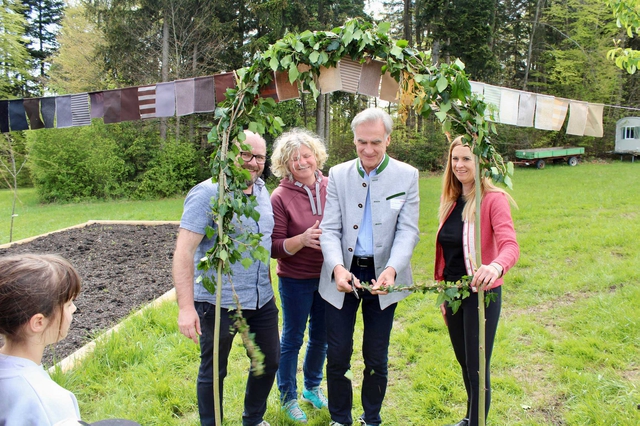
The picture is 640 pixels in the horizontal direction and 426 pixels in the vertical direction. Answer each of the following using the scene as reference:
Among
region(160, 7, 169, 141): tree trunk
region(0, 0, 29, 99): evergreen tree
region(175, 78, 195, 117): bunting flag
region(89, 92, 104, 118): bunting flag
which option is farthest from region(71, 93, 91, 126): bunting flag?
region(0, 0, 29, 99): evergreen tree

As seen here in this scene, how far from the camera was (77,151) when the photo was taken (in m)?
15.2

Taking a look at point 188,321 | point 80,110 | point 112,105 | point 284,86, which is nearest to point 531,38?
point 112,105

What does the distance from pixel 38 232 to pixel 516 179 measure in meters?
14.0

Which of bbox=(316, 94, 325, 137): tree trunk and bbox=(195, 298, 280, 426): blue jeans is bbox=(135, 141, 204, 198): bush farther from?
bbox=(195, 298, 280, 426): blue jeans

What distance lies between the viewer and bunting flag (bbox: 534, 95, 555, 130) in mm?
4543

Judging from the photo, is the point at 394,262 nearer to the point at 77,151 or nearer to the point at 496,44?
the point at 77,151

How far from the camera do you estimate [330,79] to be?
214cm

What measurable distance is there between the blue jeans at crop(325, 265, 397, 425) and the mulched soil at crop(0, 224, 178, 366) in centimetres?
221

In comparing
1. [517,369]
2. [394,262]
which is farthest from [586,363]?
[394,262]

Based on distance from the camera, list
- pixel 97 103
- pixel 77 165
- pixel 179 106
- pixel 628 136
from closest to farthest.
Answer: pixel 179 106 → pixel 97 103 → pixel 77 165 → pixel 628 136

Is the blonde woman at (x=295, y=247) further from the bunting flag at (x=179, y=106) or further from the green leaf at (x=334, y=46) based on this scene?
the bunting flag at (x=179, y=106)

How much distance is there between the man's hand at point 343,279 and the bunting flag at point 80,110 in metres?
4.92

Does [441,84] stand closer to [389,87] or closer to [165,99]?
[389,87]

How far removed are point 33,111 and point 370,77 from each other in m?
5.66
